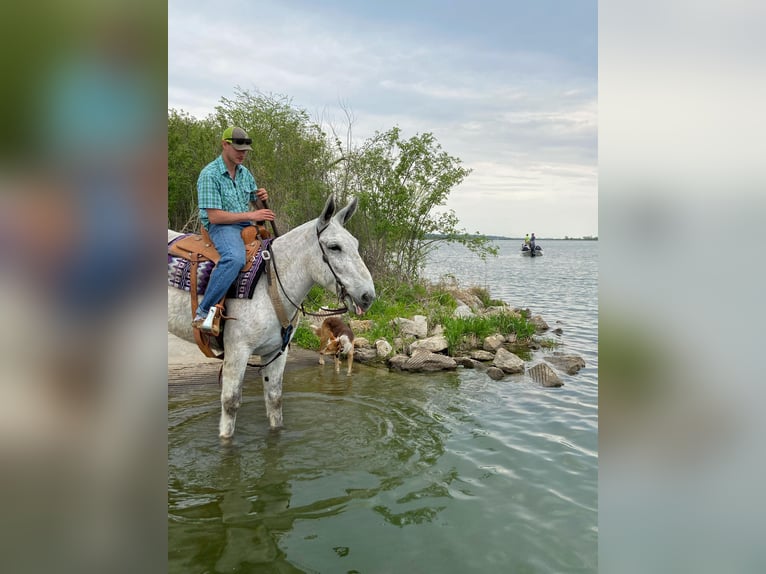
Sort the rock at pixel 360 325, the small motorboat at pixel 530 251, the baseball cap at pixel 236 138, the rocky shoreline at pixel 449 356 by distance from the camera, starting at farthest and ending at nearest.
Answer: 1. the small motorboat at pixel 530 251
2. the rock at pixel 360 325
3. the rocky shoreline at pixel 449 356
4. the baseball cap at pixel 236 138

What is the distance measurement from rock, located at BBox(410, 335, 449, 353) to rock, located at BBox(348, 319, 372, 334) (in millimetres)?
1577

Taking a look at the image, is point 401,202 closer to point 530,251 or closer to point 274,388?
point 274,388

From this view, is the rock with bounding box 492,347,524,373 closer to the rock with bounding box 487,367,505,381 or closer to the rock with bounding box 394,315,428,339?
the rock with bounding box 487,367,505,381

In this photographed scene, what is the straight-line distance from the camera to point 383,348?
9438 millimetres

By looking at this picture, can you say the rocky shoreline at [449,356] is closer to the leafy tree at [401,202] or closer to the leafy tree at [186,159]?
the leafy tree at [401,202]

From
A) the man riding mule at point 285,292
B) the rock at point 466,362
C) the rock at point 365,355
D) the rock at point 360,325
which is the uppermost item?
the man riding mule at point 285,292

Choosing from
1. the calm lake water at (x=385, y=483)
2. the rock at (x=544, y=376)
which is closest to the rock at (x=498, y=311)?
the rock at (x=544, y=376)

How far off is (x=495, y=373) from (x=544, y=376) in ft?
2.70

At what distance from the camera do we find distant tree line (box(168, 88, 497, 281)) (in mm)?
13164

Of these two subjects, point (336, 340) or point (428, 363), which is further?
point (428, 363)

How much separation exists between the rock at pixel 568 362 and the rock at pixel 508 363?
2.42 ft

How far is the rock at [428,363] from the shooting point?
28.2 ft

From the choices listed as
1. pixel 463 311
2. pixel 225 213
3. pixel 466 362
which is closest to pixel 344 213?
pixel 225 213
